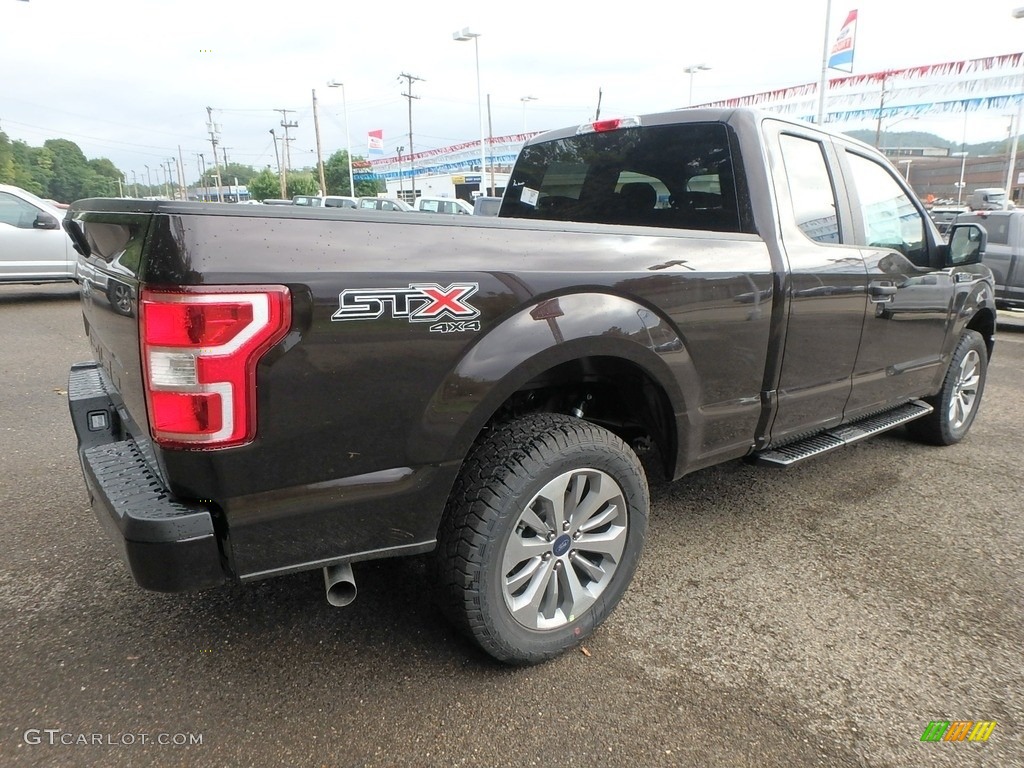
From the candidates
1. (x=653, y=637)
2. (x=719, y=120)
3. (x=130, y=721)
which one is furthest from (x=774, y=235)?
(x=130, y=721)

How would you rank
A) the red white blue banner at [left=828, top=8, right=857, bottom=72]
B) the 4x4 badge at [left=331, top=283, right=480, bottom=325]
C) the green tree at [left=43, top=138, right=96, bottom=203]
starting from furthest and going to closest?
the green tree at [left=43, top=138, right=96, bottom=203] < the red white blue banner at [left=828, top=8, right=857, bottom=72] < the 4x4 badge at [left=331, top=283, right=480, bottom=325]

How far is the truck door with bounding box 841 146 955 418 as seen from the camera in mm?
3428

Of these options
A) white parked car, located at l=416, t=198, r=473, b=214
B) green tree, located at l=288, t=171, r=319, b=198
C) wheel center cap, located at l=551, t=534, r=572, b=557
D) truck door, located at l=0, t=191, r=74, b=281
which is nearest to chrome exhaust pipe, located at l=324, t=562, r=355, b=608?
wheel center cap, located at l=551, t=534, r=572, b=557

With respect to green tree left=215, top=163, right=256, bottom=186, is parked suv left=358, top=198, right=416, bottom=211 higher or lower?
lower

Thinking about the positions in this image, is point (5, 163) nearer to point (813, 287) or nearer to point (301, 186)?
point (301, 186)

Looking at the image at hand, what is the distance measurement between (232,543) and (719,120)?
8.41ft

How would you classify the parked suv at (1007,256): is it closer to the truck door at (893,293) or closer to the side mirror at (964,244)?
the side mirror at (964,244)

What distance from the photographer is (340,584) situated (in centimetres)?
191

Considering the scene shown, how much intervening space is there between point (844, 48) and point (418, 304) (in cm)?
1893

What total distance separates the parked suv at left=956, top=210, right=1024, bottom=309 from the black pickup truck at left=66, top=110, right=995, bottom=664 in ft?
26.4

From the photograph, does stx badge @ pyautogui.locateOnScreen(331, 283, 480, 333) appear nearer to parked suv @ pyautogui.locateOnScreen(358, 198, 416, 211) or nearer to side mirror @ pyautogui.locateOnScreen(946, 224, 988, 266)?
side mirror @ pyautogui.locateOnScreen(946, 224, 988, 266)

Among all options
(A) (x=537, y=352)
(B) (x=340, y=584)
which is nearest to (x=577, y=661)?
(B) (x=340, y=584)

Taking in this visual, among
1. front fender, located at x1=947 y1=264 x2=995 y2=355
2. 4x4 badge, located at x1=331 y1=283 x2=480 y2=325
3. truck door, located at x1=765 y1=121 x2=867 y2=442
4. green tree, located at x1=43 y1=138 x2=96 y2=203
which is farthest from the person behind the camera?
green tree, located at x1=43 y1=138 x2=96 y2=203

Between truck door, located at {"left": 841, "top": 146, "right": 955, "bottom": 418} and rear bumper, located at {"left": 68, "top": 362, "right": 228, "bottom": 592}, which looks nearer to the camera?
rear bumper, located at {"left": 68, "top": 362, "right": 228, "bottom": 592}
